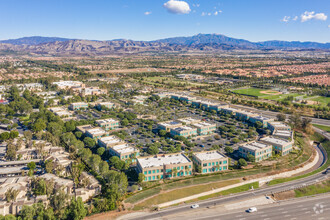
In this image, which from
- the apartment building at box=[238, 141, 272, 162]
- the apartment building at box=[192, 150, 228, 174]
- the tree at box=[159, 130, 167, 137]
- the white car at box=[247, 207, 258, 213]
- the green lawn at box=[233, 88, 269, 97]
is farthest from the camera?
the green lawn at box=[233, 88, 269, 97]

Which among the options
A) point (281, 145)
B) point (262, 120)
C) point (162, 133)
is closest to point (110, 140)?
point (162, 133)

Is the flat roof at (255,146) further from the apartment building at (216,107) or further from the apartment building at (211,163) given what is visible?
the apartment building at (216,107)

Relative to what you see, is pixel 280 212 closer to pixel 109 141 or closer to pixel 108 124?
pixel 109 141

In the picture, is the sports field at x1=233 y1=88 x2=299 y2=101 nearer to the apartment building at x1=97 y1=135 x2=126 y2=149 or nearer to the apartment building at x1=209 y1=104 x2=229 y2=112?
the apartment building at x1=209 y1=104 x2=229 y2=112

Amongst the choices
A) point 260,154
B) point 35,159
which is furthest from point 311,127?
point 35,159

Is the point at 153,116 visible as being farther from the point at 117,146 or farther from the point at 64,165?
the point at 64,165

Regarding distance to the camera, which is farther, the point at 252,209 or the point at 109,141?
the point at 109,141

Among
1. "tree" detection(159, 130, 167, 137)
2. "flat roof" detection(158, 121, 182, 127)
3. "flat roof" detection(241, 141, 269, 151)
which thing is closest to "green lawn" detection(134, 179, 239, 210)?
"flat roof" detection(241, 141, 269, 151)
